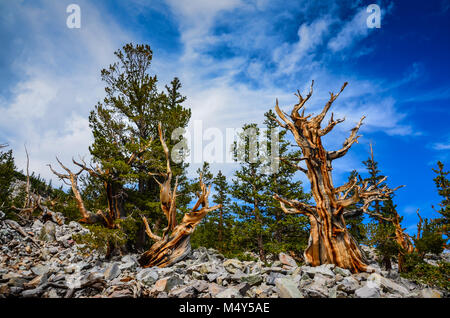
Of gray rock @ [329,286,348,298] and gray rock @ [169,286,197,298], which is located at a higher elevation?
gray rock @ [329,286,348,298]

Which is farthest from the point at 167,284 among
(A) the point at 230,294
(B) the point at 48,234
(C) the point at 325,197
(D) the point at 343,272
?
(B) the point at 48,234

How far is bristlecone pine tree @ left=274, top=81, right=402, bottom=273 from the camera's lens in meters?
5.46

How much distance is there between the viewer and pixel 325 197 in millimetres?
5887

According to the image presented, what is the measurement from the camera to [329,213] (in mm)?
5707

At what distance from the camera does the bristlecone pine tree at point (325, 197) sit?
5.46 meters

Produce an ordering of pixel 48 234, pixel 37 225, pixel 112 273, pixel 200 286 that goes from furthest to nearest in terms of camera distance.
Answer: pixel 37 225 → pixel 48 234 → pixel 112 273 → pixel 200 286

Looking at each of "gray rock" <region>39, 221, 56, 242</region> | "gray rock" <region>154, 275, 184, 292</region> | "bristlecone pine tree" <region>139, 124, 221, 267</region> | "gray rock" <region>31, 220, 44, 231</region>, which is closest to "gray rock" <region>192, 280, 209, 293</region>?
"gray rock" <region>154, 275, 184, 292</region>

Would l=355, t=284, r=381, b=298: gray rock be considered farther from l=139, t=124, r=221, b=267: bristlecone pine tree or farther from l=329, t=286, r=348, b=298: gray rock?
l=139, t=124, r=221, b=267: bristlecone pine tree

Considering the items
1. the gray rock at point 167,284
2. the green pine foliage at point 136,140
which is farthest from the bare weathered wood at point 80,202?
the gray rock at point 167,284

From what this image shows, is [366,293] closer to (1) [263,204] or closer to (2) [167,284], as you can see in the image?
(2) [167,284]

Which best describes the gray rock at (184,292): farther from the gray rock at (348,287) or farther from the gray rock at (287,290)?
the gray rock at (348,287)

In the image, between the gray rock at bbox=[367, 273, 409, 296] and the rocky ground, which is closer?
the rocky ground
